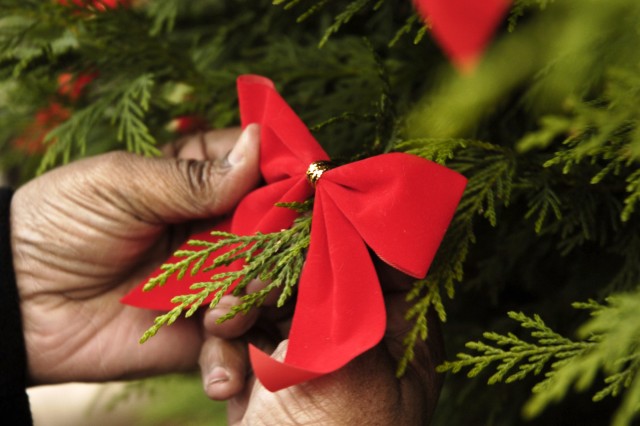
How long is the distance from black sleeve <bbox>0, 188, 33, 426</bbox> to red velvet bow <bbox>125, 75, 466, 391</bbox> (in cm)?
76

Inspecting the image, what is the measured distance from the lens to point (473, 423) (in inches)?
Answer: 56.9

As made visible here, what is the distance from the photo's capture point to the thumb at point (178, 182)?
1258 mm

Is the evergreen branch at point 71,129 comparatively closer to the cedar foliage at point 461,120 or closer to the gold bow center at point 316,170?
the cedar foliage at point 461,120

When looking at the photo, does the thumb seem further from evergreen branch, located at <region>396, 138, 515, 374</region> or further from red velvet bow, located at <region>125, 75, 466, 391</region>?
evergreen branch, located at <region>396, 138, 515, 374</region>

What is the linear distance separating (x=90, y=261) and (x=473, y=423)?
899 millimetres

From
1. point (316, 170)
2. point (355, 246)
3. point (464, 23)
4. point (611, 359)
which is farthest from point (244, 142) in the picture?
point (464, 23)

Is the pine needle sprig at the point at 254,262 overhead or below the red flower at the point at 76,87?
below

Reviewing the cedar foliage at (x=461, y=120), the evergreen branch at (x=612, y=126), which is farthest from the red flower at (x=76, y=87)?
the evergreen branch at (x=612, y=126)

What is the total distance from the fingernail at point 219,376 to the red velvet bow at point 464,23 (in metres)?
1.04

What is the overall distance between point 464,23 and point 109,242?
3.79 ft

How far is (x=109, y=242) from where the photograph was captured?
1.42 m

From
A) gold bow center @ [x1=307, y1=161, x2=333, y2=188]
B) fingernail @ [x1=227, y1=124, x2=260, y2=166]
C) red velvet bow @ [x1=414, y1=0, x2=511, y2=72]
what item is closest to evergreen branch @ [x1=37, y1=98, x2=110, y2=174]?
fingernail @ [x1=227, y1=124, x2=260, y2=166]

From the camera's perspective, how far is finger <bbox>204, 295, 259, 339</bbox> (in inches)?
50.0

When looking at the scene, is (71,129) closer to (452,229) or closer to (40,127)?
(40,127)
